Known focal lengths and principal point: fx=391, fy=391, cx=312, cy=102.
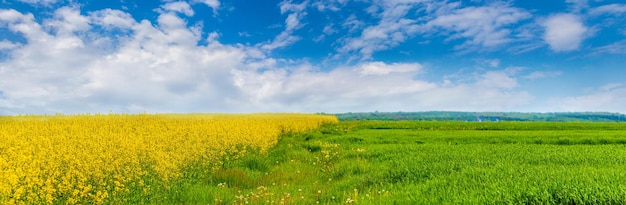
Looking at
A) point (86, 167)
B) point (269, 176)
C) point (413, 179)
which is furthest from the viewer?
point (269, 176)

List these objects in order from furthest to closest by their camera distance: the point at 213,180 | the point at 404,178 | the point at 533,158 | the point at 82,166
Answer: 1. the point at 533,158
2. the point at 213,180
3. the point at 404,178
4. the point at 82,166

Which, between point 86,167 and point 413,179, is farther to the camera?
point 413,179

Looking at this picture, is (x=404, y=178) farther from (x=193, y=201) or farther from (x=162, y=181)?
(x=162, y=181)

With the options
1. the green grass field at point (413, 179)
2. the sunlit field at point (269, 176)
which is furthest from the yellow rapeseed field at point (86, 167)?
the green grass field at point (413, 179)

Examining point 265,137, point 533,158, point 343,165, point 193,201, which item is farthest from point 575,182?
point 265,137

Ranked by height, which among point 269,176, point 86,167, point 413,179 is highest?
point 86,167

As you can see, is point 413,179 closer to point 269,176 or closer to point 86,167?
point 269,176

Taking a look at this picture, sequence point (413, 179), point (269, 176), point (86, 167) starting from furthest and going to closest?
point (269, 176)
point (413, 179)
point (86, 167)

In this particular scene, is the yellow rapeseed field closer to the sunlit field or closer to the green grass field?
the sunlit field

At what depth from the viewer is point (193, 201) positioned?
8.72m

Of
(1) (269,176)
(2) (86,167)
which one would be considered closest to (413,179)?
(1) (269,176)

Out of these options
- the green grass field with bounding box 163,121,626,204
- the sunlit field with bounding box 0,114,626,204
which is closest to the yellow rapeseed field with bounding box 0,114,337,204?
the sunlit field with bounding box 0,114,626,204

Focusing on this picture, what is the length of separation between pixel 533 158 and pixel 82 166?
43.4 ft

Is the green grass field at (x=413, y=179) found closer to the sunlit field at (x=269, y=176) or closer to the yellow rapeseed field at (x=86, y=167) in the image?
the sunlit field at (x=269, y=176)
